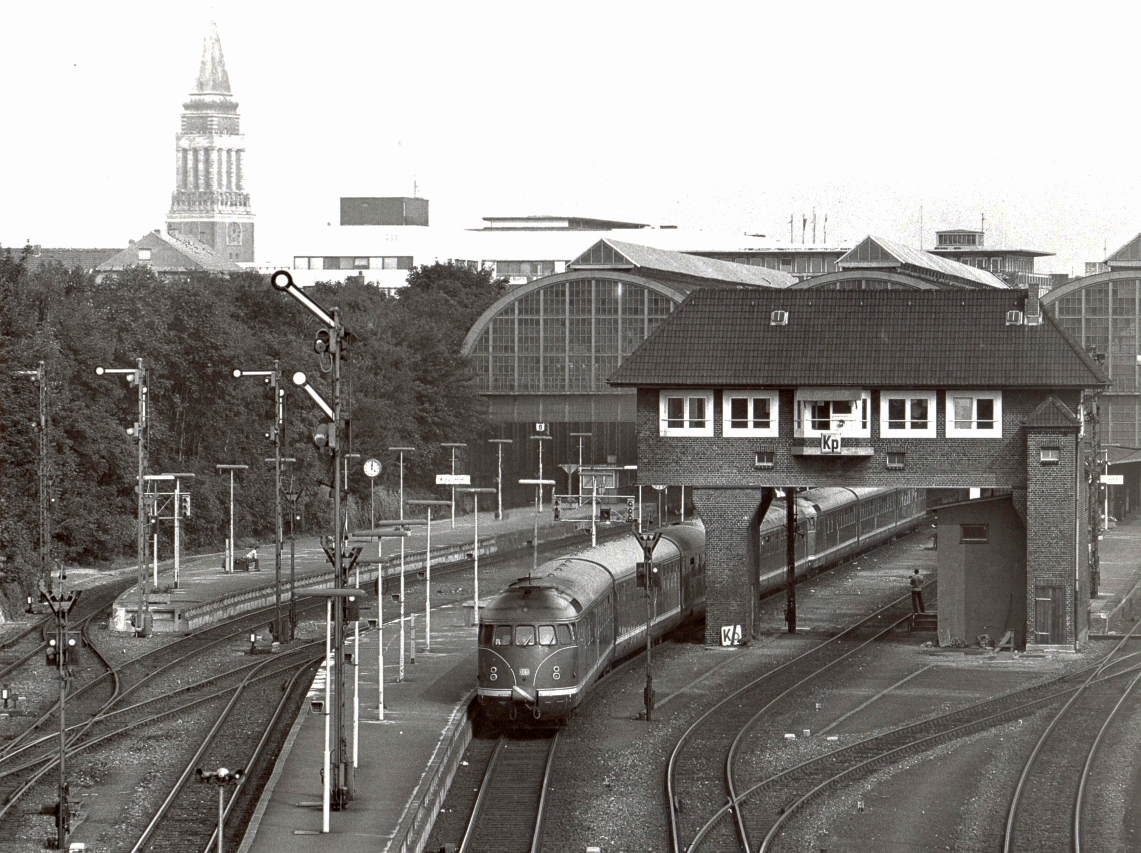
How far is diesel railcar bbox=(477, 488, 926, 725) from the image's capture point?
133 ft

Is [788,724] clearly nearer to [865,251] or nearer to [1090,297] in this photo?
[1090,297]

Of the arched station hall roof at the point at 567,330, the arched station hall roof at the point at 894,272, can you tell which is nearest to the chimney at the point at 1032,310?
the arched station hall roof at the point at 894,272

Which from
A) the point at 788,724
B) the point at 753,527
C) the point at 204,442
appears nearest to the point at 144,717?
the point at 788,724

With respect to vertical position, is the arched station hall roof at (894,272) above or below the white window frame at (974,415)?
above

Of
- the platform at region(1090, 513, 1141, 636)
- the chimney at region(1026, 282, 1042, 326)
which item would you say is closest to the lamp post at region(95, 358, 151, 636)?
the chimney at region(1026, 282, 1042, 326)

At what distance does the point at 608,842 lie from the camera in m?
32.0

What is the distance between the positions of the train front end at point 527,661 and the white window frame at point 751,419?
14.8 meters

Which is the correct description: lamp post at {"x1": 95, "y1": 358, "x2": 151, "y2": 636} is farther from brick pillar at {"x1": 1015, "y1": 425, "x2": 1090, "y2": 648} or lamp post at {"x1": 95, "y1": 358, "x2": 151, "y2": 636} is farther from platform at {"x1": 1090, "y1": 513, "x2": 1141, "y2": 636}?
platform at {"x1": 1090, "y1": 513, "x2": 1141, "y2": 636}

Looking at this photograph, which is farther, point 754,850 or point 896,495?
point 896,495

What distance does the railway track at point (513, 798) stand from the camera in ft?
105

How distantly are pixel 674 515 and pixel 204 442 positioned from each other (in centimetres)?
2760

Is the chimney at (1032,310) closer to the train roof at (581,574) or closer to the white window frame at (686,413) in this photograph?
the white window frame at (686,413)

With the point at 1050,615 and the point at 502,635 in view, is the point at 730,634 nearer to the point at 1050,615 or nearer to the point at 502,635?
the point at 1050,615

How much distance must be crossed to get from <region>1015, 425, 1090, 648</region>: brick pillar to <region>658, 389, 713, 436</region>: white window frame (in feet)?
28.8
